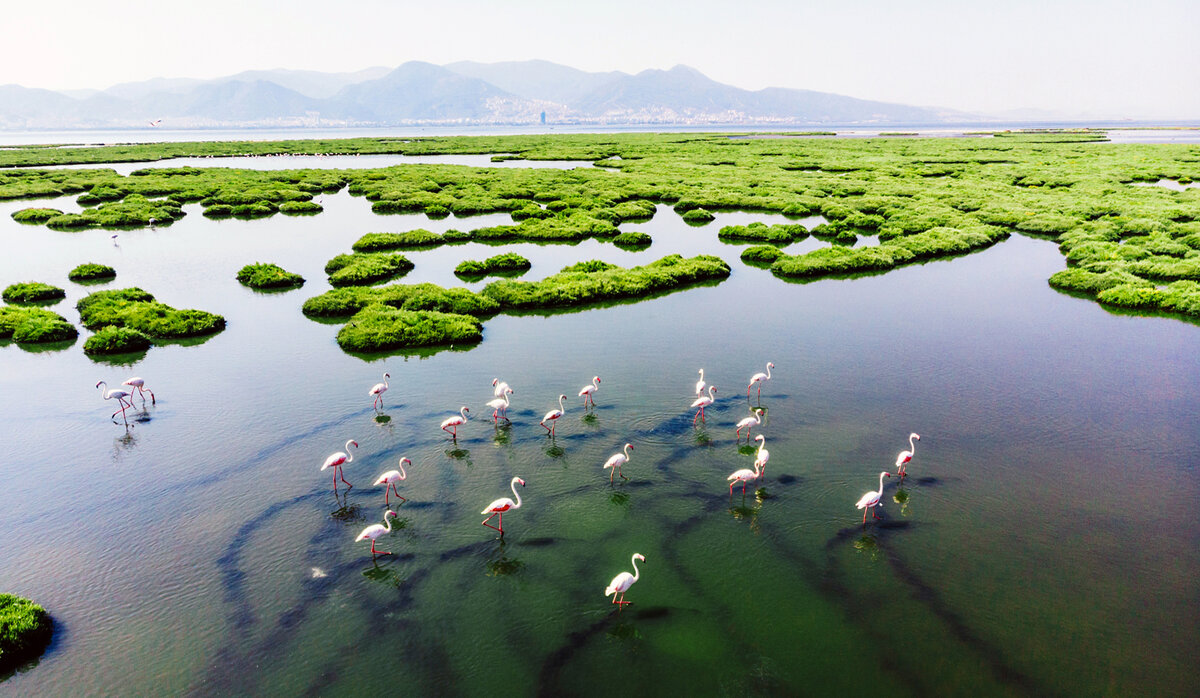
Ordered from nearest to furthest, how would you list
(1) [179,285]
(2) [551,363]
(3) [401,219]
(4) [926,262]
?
(2) [551,363] → (1) [179,285] → (4) [926,262] → (3) [401,219]

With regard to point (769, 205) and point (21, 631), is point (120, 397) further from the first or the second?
point (769, 205)

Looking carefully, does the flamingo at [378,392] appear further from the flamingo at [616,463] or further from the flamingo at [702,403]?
the flamingo at [702,403]

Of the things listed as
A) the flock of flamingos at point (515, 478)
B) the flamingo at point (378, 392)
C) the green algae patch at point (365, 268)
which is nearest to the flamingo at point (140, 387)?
the flock of flamingos at point (515, 478)

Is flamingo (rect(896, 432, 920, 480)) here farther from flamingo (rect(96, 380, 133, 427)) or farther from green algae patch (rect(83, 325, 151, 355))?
green algae patch (rect(83, 325, 151, 355))

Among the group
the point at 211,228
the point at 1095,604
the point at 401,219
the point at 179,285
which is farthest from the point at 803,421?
the point at 211,228

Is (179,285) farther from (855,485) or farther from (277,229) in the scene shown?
(855,485)
